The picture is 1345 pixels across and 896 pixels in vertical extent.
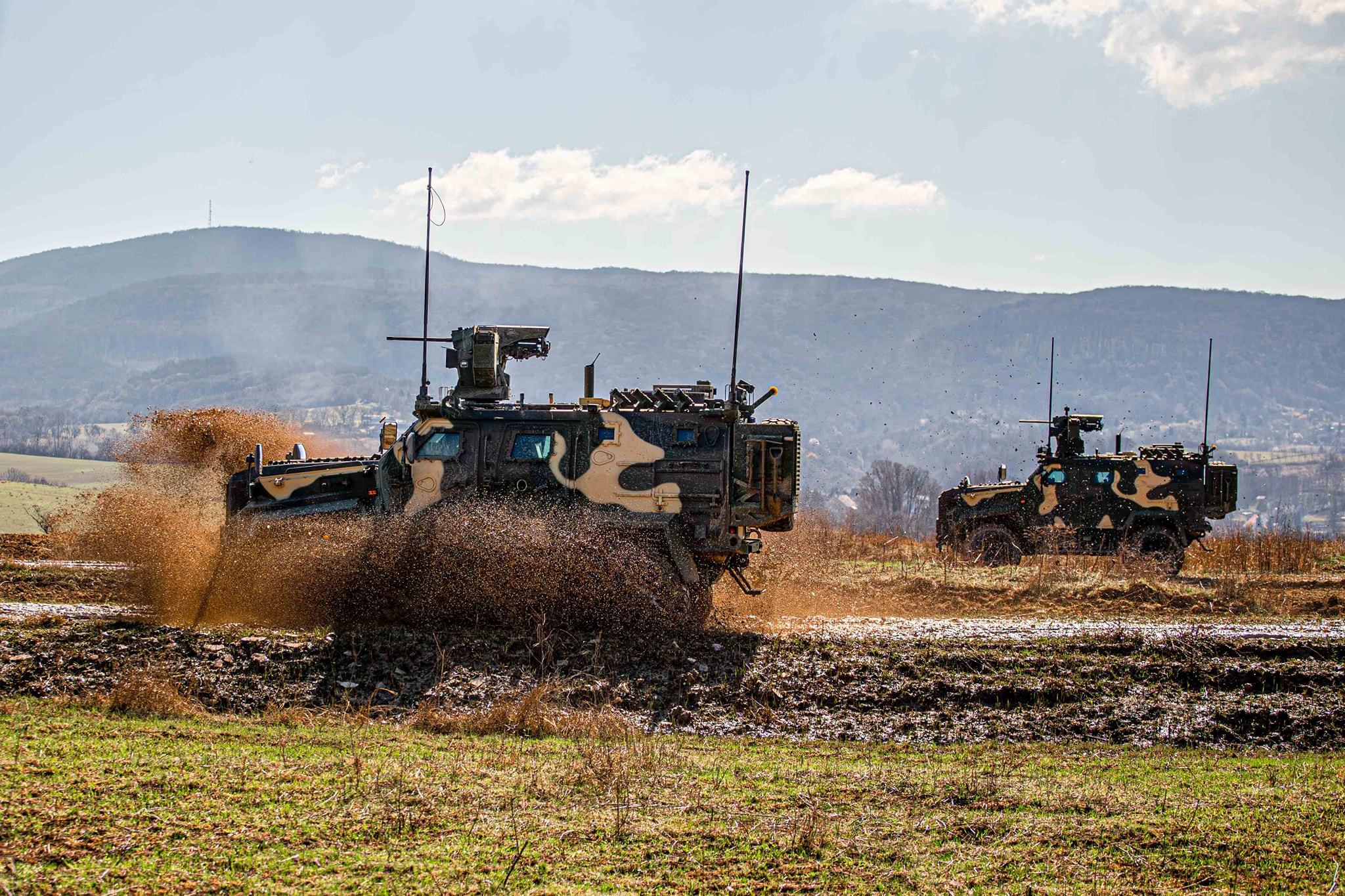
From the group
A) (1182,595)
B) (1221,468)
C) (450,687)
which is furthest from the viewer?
(1221,468)

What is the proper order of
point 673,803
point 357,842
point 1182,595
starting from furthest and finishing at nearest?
point 1182,595 < point 673,803 < point 357,842

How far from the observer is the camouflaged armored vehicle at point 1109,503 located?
82.2 ft

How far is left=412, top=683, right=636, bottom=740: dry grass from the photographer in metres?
10.0

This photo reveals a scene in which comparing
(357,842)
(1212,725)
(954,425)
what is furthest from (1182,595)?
(954,425)

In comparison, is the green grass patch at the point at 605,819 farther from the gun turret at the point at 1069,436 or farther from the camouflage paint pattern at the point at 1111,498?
the gun turret at the point at 1069,436

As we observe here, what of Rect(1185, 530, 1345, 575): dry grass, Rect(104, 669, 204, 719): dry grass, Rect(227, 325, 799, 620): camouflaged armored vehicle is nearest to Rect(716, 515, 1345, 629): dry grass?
Rect(1185, 530, 1345, 575): dry grass

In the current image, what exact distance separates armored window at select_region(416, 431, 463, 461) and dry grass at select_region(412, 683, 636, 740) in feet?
18.0

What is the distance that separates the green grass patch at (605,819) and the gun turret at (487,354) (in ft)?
25.5

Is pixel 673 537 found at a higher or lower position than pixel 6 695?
higher

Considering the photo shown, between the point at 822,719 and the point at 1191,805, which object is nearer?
the point at 1191,805

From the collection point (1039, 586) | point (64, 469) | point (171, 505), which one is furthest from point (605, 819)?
point (64, 469)

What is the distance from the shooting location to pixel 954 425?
181 meters

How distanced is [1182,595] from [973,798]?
43.8 ft

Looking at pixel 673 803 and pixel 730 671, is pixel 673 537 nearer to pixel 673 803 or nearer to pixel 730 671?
pixel 730 671
